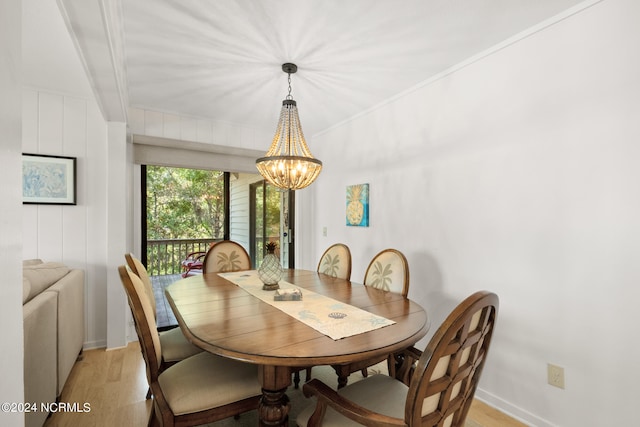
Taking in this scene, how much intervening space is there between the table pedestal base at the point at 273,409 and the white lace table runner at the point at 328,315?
31cm

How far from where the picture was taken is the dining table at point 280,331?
1.17 metres

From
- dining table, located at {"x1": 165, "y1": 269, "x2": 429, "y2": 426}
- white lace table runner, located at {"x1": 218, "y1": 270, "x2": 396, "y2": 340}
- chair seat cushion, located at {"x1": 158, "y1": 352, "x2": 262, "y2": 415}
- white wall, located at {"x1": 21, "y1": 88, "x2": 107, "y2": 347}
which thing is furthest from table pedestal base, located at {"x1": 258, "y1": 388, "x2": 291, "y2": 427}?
white wall, located at {"x1": 21, "y1": 88, "x2": 107, "y2": 347}

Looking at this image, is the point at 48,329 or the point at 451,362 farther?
the point at 48,329

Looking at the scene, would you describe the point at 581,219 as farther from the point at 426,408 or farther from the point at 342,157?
the point at 342,157

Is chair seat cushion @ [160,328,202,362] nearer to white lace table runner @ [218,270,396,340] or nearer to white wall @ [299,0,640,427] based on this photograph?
white lace table runner @ [218,270,396,340]

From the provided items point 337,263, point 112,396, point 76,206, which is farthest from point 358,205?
point 76,206

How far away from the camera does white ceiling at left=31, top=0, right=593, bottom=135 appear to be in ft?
5.68

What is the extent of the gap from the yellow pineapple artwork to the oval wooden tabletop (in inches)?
49.4

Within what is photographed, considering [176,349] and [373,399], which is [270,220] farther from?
[373,399]

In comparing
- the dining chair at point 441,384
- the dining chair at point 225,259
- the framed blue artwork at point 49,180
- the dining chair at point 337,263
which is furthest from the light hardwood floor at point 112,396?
the framed blue artwork at point 49,180

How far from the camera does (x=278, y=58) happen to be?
2.28 m

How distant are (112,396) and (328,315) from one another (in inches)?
69.9

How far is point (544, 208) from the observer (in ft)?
6.15

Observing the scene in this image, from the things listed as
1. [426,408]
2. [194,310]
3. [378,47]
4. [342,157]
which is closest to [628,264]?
[426,408]
